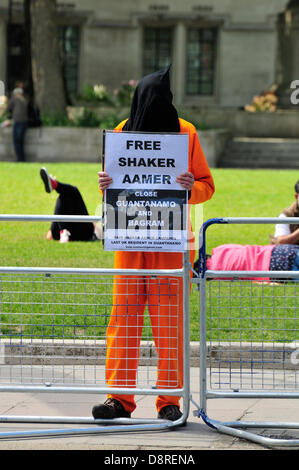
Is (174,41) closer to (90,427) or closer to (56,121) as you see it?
(56,121)

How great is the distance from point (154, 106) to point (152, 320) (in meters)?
1.34

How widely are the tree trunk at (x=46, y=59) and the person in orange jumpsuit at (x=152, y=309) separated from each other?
70.1 ft

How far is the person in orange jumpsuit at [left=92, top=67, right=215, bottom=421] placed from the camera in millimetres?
5930

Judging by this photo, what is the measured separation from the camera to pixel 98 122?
2622cm

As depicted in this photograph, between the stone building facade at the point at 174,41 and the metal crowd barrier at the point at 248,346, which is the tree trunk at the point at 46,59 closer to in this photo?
the stone building facade at the point at 174,41

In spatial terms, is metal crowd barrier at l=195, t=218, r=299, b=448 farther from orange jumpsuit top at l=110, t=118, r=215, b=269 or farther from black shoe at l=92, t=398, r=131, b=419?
black shoe at l=92, t=398, r=131, b=419

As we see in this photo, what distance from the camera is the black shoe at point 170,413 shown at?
19.4 ft

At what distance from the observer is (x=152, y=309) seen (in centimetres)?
596

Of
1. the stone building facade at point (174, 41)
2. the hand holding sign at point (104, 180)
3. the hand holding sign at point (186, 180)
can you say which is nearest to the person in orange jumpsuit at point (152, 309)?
the hand holding sign at point (186, 180)

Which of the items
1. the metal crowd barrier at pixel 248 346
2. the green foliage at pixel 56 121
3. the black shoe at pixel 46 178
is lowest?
the metal crowd barrier at pixel 248 346

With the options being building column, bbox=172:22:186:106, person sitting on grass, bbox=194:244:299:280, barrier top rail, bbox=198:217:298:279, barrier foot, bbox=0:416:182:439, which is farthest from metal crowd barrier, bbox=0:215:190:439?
building column, bbox=172:22:186:106
